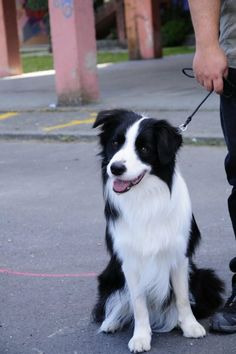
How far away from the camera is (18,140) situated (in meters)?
10.6

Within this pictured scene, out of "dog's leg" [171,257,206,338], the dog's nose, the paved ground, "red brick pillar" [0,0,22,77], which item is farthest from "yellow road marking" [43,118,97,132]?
"red brick pillar" [0,0,22,77]

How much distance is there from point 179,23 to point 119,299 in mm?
27101

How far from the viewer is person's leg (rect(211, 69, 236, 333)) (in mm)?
3695

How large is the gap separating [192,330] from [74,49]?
9.20m

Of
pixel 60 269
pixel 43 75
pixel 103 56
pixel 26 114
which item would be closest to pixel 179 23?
pixel 103 56

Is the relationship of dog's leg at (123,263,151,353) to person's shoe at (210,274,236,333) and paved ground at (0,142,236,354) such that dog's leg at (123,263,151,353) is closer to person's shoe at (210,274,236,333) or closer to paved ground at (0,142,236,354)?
paved ground at (0,142,236,354)

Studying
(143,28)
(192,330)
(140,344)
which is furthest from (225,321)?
(143,28)

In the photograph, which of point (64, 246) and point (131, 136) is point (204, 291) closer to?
point (131, 136)

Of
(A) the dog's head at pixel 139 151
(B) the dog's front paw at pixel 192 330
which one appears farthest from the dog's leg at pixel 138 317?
(A) the dog's head at pixel 139 151

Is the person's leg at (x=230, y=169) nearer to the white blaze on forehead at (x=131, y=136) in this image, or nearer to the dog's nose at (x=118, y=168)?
the white blaze on forehead at (x=131, y=136)

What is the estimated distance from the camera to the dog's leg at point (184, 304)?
3.69 m

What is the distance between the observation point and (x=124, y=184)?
3.42m

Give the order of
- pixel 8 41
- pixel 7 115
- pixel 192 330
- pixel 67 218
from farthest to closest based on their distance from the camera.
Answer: pixel 8 41 < pixel 7 115 < pixel 67 218 < pixel 192 330

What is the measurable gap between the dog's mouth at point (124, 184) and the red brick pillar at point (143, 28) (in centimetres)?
2045
